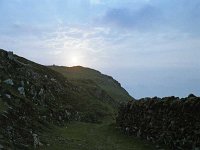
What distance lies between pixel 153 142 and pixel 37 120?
12.6 meters

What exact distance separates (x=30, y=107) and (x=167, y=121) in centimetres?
1576

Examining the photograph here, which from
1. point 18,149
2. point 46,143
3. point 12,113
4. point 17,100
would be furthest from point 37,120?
point 18,149

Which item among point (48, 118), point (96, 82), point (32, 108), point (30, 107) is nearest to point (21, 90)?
point (48, 118)

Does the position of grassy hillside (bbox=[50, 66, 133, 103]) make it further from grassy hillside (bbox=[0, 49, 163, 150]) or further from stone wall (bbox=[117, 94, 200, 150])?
stone wall (bbox=[117, 94, 200, 150])

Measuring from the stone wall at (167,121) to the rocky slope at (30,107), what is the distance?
9.34 meters

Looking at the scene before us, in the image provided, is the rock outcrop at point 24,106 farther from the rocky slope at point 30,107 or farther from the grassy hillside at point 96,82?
the grassy hillside at point 96,82

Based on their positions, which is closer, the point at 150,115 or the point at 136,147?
the point at 136,147

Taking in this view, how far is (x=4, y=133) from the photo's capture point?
26578mm

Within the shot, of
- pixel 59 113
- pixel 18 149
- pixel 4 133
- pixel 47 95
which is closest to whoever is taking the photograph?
pixel 18 149

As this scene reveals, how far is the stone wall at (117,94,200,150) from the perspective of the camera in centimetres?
2775

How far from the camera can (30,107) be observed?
135 feet

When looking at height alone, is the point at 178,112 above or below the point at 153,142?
above

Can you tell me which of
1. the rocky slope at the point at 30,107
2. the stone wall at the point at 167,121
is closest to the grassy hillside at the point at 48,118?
the rocky slope at the point at 30,107

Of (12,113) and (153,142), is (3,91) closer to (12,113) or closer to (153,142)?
(12,113)
